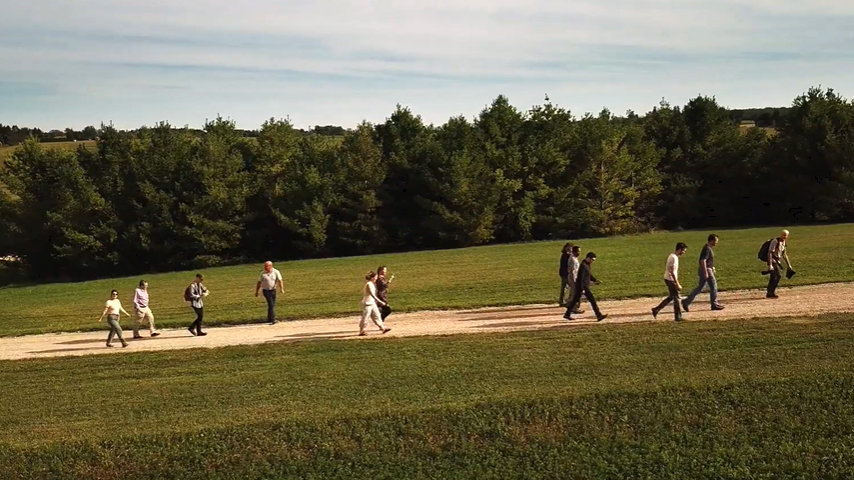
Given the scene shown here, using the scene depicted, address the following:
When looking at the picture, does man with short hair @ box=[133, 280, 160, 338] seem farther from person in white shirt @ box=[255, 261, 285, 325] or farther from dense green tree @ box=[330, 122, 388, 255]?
dense green tree @ box=[330, 122, 388, 255]

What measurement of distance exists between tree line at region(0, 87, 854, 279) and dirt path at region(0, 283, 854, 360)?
27.9m

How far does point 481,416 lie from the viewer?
11227 millimetres

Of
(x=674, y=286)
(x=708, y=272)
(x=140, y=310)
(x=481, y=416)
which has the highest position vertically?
(x=708, y=272)

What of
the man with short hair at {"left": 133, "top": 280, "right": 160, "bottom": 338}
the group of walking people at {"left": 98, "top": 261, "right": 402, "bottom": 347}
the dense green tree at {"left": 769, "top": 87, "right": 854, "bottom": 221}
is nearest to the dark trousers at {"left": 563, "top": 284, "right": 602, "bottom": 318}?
the group of walking people at {"left": 98, "top": 261, "right": 402, "bottom": 347}

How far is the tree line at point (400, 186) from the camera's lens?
49.0 meters

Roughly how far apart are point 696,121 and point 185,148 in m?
40.5

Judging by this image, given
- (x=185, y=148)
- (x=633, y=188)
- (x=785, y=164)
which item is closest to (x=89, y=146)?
(x=185, y=148)

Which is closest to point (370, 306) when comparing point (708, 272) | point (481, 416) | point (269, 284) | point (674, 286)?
point (269, 284)

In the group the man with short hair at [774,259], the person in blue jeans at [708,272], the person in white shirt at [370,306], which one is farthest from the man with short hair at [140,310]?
the man with short hair at [774,259]

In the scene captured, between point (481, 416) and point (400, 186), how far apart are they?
43110 mm

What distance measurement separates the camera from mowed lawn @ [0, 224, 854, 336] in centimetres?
2323

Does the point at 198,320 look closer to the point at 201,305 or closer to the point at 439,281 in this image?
the point at 201,305

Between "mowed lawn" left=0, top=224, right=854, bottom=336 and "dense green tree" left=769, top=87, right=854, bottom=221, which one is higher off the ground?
"dense green tree" left=769, top=87, right=854, bottom=221

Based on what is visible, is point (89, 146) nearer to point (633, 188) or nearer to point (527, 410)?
point (633, 188)
